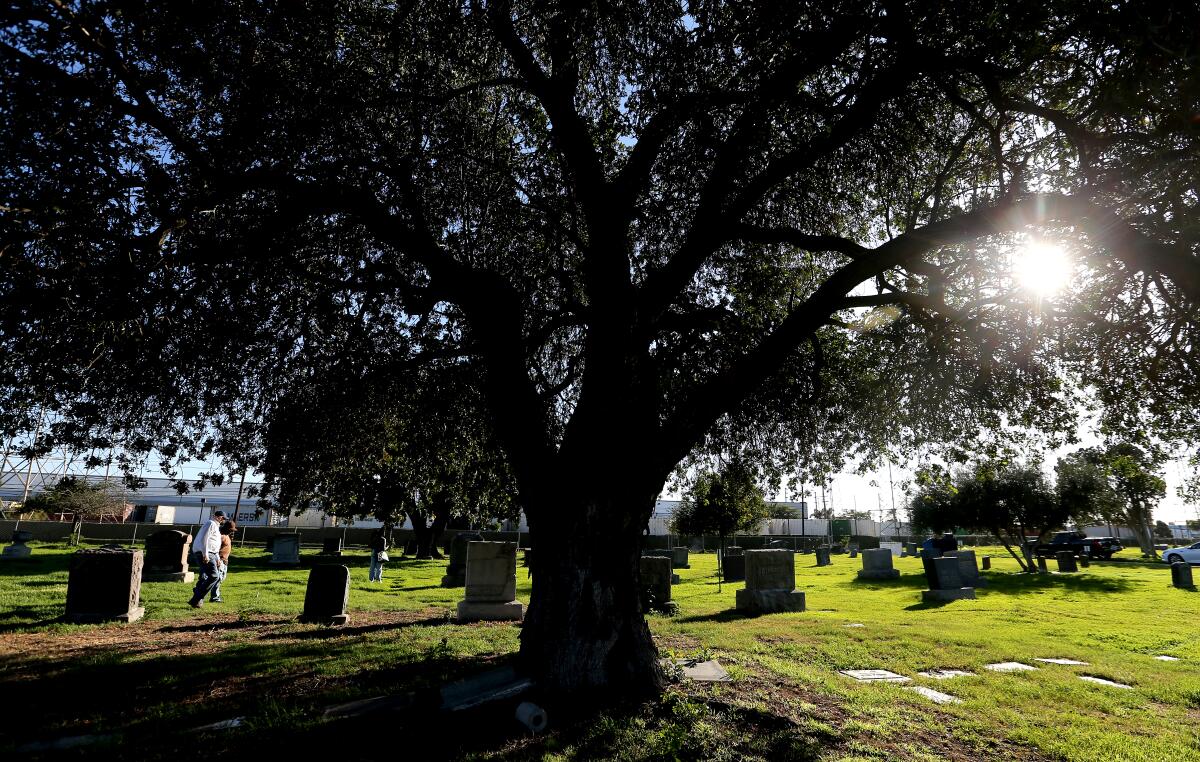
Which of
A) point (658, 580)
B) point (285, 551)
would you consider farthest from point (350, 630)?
point (285, 551)

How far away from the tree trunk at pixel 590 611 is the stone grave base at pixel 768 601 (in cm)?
854

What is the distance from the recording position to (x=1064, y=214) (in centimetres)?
585

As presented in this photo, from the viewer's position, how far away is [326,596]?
37.1 feet

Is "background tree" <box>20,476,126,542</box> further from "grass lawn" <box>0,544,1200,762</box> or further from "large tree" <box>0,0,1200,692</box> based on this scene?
"large tree" <box>0,0,1200,692</box>

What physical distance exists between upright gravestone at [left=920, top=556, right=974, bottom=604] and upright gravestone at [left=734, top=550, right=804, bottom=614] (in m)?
4.21

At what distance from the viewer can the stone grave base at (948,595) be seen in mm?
15719

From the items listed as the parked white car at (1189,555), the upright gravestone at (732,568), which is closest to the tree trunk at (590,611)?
the upright gravestone at (732,568)

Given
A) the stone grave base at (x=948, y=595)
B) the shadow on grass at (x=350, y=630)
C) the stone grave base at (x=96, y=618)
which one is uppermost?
the stone grave base at (x=96, y=618)

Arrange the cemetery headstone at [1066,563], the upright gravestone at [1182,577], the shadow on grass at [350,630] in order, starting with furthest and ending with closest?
the cemetery headstone at [1066,563]
the upright gravestone at [1182,577]
the shadow on grass at [350,630]

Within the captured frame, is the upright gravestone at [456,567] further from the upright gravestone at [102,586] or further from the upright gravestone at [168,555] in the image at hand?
the upright gravestone at [102,586]

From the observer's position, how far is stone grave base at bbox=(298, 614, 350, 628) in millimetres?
10953

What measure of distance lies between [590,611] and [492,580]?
22.3 feet

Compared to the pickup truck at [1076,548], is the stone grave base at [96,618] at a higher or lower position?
higher

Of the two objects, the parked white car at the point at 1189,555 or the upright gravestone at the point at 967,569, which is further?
the parked white car at the point at 1189,555
